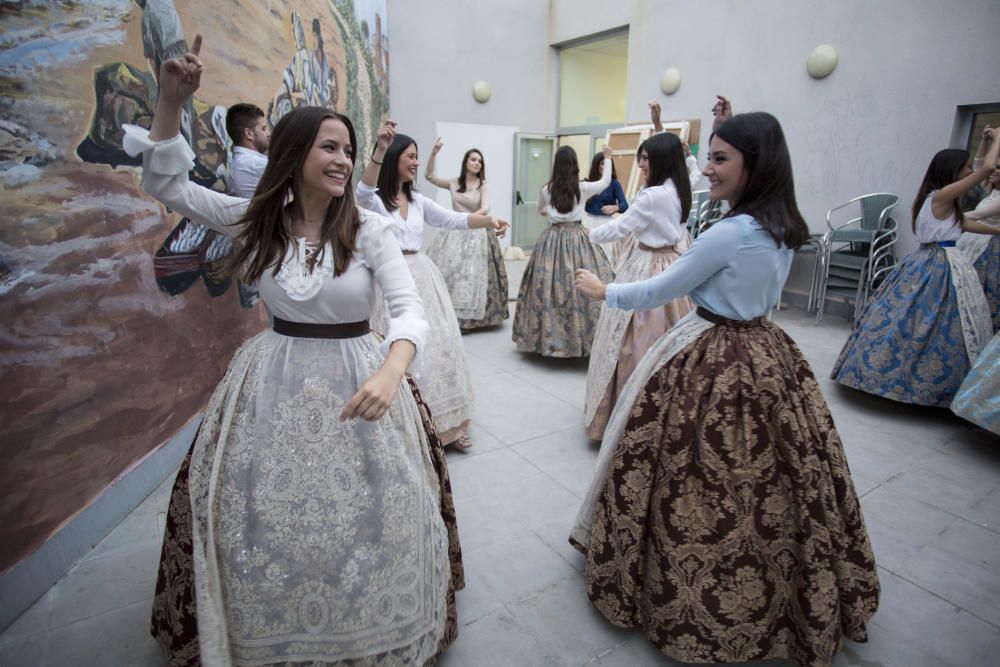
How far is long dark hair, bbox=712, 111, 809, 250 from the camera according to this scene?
69.4 inches

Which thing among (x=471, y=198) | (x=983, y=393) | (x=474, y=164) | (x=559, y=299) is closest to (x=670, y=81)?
(x=474, y=164)

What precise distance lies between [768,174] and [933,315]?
9.14 ft

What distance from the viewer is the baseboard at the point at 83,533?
6.42ft

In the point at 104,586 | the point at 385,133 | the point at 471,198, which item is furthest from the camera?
the point at 471,198

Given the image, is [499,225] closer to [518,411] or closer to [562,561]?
[518,411]

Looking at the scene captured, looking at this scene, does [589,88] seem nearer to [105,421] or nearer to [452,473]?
[452,473]

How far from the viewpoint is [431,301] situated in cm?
328

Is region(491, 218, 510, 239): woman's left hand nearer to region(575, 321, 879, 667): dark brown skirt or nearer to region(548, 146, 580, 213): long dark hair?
region(575, 321, 879, 667): dark brown skirt

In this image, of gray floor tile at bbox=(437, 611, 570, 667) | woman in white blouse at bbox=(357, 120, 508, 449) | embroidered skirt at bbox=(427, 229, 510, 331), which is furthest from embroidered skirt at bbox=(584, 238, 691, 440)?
embroidered skirt at bbox=(427, 229, 510, 331)

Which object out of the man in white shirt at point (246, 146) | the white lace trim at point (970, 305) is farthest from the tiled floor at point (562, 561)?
the man in white shirt at point (246, 146)

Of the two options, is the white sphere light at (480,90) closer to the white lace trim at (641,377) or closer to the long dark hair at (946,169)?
the long dark hair at (946,169)

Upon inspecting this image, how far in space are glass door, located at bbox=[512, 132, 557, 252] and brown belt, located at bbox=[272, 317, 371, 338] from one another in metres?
9.23

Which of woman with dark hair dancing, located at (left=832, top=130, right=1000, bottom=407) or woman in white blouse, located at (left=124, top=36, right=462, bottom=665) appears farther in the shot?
woman with dark hair dancing, located at (left=832, top=130, right=1000, bottom=407)

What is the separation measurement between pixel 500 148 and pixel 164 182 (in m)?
9.14
